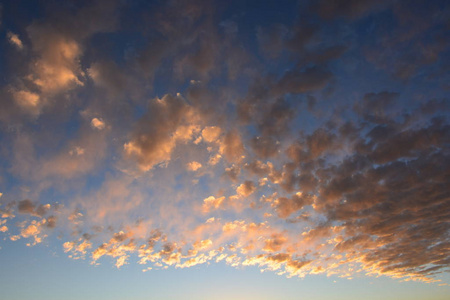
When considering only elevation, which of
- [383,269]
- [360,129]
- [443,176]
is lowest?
[383,269]

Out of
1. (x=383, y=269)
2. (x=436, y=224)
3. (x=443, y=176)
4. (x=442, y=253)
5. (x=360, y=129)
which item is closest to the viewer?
(x=360, y=129)

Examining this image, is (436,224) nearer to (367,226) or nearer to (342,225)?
(367,226)

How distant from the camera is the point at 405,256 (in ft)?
204

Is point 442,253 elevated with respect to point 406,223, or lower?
lower

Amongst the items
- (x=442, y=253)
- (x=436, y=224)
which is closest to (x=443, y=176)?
(x=436, y=224)

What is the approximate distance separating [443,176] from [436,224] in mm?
24743

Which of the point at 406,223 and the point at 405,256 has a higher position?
the point at 406,223

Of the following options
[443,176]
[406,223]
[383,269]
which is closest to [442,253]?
[383,269]

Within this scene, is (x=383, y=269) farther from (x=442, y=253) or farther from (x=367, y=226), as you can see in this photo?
(x=367, y=226)

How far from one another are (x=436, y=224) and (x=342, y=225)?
75.8 feet

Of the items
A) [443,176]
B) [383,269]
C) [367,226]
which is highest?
[443,176]

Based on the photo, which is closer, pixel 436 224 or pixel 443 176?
pixel 443 176

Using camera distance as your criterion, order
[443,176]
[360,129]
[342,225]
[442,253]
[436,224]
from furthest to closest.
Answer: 1. [442,253]
2. [436,224]
3. [342,225]
4. [443,176]
5. [360,129]

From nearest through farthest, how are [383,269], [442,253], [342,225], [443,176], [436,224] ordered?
[443,176] < [342,225] < [436,224] < [442,253] < [383,269]
